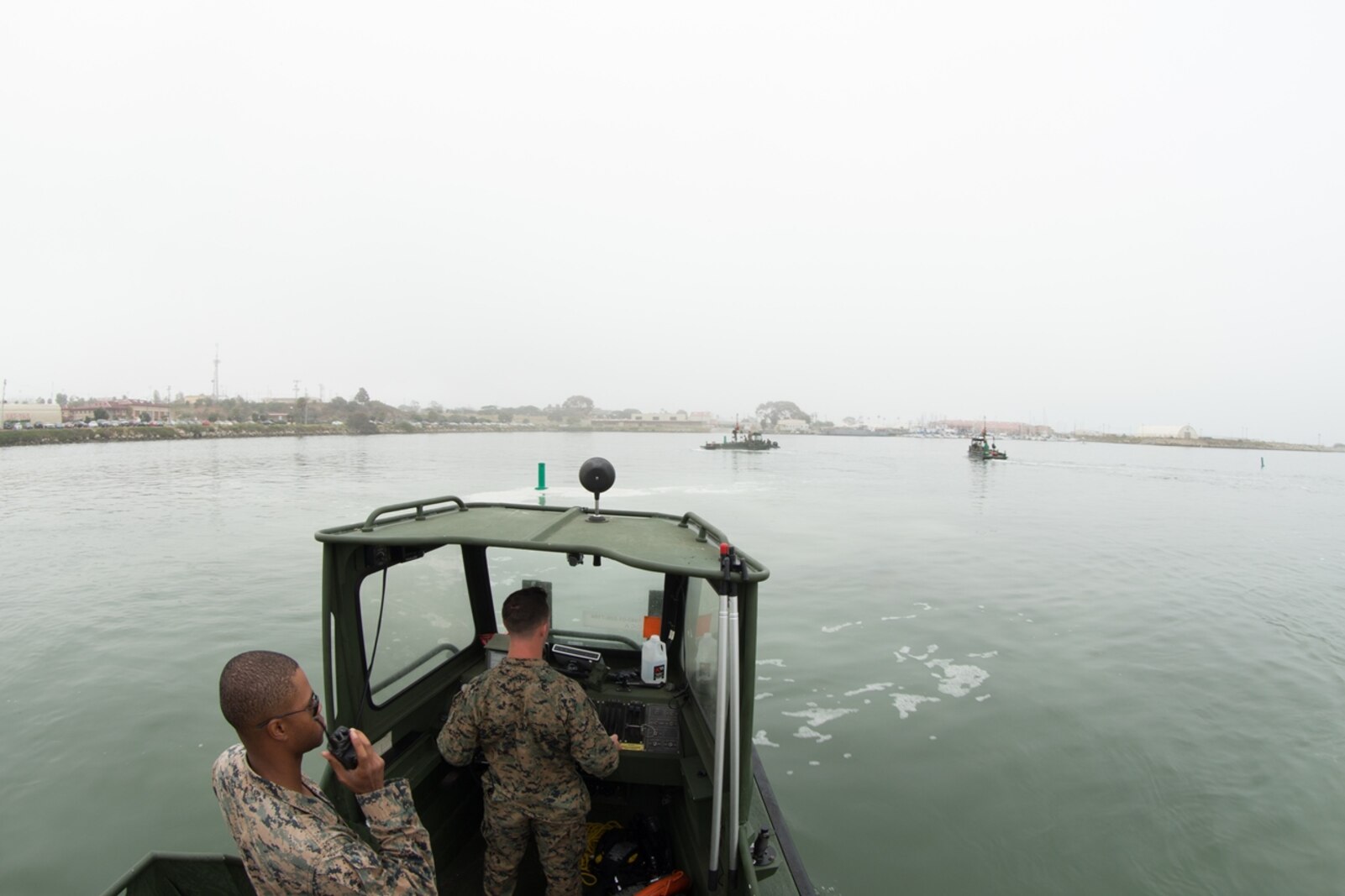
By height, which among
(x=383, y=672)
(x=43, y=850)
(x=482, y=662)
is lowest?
(x=43, y=850)

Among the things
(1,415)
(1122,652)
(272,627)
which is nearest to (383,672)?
(272,627)

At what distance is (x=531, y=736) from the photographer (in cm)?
333

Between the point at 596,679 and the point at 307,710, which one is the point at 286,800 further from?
the point at 596,679

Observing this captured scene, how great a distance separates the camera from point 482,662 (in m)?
5.34

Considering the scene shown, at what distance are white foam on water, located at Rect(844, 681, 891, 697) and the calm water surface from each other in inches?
2.5

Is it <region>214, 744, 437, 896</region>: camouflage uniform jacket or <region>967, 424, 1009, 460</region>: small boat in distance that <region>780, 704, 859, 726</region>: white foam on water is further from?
<region>967, 424, 1009, 460</region>: small boat in distance

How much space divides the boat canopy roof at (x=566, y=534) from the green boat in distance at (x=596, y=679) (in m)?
0.02

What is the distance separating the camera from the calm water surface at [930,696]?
627 cm

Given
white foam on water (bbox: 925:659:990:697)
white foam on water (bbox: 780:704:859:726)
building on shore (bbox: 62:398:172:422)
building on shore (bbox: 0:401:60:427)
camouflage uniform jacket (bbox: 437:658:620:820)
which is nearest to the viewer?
camouflage uniform jacket (bbox: 437:658:620:820)

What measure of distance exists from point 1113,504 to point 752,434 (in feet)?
234

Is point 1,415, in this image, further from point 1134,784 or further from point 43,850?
point 1134,784

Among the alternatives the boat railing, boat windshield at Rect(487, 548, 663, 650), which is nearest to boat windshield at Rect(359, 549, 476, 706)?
the boat railing

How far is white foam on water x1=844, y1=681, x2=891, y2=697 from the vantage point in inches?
380

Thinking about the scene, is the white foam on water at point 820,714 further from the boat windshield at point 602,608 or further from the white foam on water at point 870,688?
the boat windshield at point 602,608
